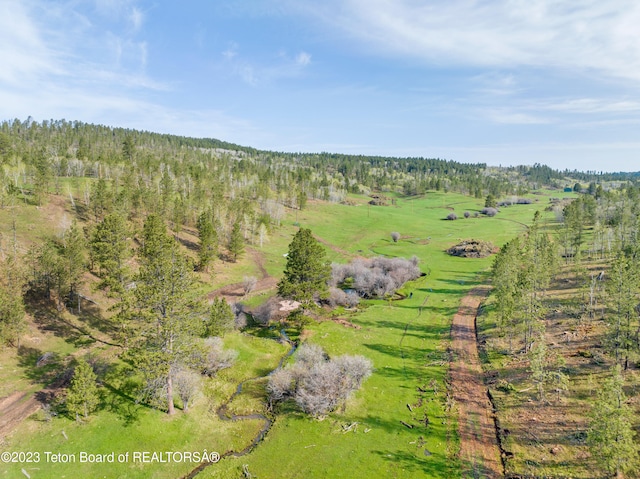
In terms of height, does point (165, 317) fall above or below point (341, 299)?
above

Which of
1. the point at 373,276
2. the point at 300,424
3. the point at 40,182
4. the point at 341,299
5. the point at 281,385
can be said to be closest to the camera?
the point at 300,424

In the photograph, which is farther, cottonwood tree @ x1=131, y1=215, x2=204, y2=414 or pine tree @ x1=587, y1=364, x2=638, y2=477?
cottonwood tree @ x1=131, y1=215, x2=204, y2=414

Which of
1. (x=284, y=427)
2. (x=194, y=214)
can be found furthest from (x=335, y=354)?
(x=194, y=214)

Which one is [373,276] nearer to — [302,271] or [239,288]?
[302,271]

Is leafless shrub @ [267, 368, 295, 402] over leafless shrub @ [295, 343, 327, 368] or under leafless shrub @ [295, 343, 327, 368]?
under

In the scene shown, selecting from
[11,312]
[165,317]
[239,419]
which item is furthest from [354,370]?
[11,312]

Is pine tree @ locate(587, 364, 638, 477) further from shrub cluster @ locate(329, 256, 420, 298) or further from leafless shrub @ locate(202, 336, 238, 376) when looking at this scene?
shrub cluster @ locate(329, 256, 420, 298)

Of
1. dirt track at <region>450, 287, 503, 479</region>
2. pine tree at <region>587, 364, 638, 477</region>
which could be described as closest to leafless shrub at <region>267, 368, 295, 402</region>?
dirt track at <region>450, 287, 503, 479</region>
